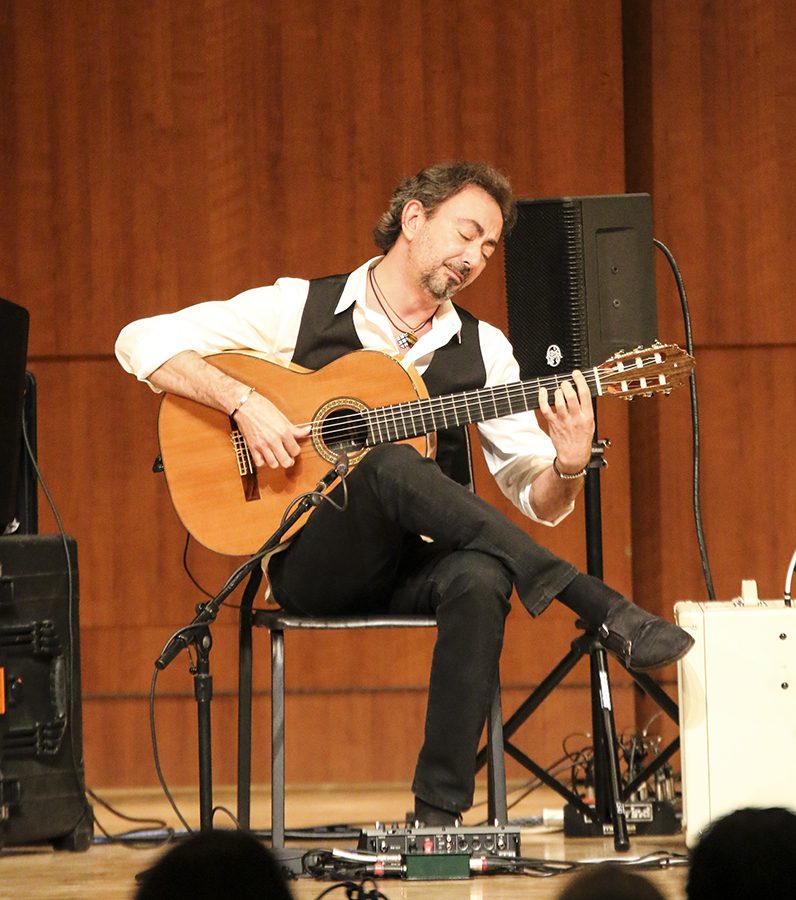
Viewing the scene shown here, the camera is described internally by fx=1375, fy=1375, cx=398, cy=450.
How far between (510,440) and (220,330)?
689mm

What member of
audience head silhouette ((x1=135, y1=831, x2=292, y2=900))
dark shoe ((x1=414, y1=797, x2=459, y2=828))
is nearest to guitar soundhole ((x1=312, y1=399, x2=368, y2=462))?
dark shoe ((x1=414, y1=797, x2=459, y2=828))

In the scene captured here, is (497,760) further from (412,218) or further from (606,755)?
(412,218)

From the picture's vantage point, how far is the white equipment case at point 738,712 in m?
2.60

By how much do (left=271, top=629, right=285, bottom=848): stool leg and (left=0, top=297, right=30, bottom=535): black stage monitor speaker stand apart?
68cm

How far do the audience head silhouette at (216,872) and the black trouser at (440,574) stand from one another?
136cm

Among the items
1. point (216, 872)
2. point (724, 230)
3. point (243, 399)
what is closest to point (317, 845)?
point (243, 399)

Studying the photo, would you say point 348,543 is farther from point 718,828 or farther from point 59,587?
point 718,828

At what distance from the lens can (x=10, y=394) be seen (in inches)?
117

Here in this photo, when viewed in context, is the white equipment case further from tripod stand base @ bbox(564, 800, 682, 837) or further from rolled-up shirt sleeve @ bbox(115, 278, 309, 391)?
rolled-up shirt sleeve @ bbox(115, 278, 309, 391)

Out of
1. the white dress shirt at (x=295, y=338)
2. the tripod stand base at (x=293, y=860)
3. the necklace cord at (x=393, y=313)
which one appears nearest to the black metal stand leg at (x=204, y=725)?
the tripod stand base at (x=293, y=860)

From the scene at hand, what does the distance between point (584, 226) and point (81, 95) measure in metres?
1.80

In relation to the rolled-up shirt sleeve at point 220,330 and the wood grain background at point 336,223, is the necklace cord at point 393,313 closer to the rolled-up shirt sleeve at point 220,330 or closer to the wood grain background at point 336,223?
the rolled-up shirt sleeve at point 220,330

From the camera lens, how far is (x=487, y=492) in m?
4.11

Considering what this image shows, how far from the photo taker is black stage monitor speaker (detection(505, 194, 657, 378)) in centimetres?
306
